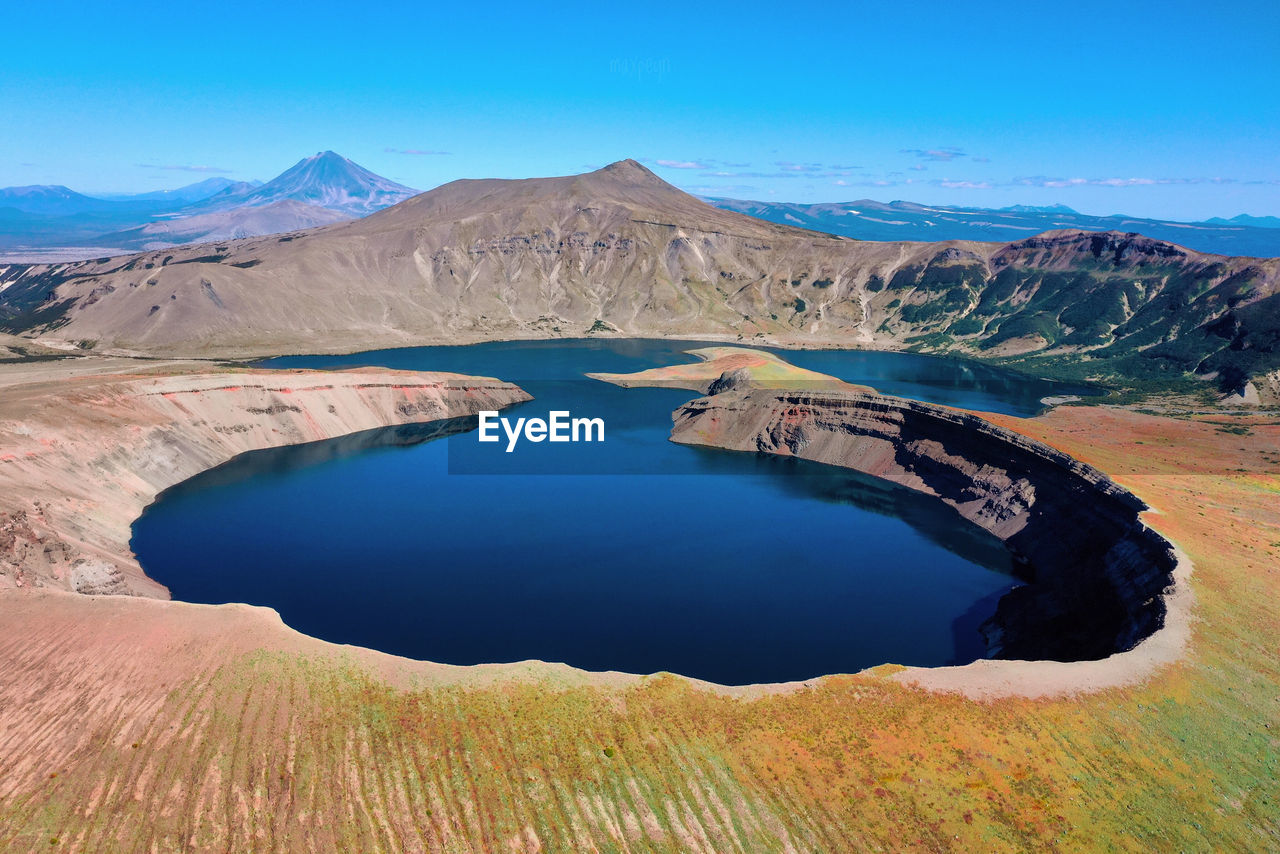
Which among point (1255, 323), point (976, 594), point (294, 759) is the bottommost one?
point (976, 594)

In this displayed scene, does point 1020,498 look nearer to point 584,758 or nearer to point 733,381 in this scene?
point 584,758

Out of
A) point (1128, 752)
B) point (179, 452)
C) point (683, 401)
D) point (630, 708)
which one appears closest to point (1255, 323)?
point (683, 401)

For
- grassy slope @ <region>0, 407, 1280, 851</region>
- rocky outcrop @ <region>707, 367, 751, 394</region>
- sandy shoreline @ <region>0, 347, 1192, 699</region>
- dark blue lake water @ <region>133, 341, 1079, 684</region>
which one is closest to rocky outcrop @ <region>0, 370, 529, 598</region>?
sandy shoreline @ <region>0, 347, 1192, 699</region>

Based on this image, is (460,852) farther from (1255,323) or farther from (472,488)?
(1255,323)

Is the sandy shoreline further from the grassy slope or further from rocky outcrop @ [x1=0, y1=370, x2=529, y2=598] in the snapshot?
the grassy slope

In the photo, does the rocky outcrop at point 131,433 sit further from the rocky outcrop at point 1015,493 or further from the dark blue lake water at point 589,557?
the rocky outcrop at point 1015,493

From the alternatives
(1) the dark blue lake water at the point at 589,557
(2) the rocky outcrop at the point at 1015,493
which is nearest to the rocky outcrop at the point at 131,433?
(1) the dark blue lake water at the point at 589,557

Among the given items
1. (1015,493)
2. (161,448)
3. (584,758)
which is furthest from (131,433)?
(1015,493)
